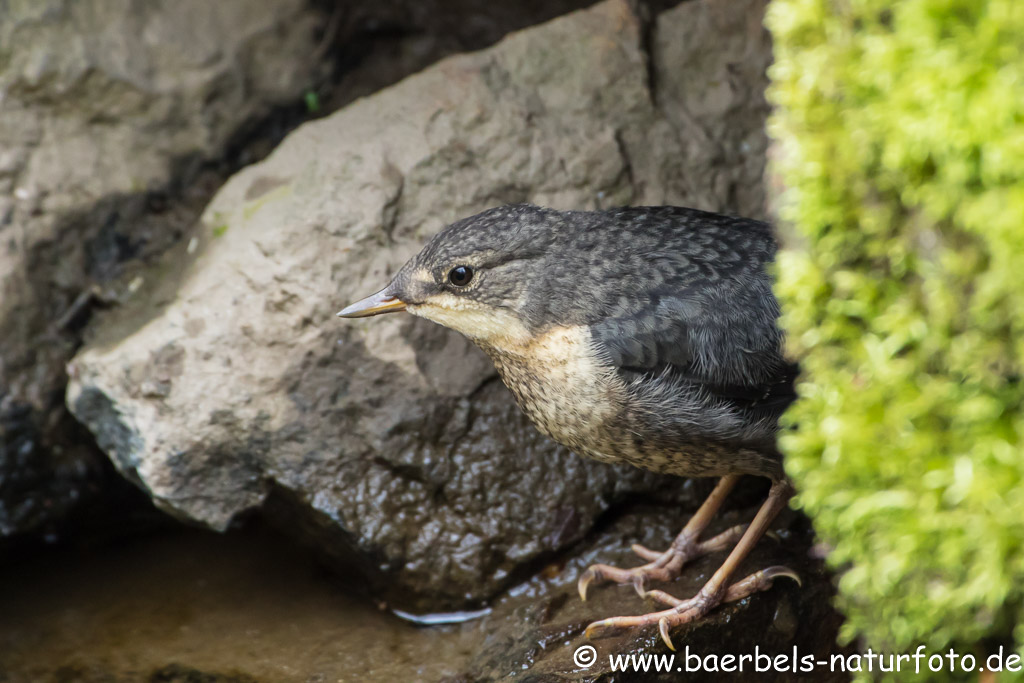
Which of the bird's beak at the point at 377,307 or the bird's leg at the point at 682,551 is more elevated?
the bird's beak at the point at 377,307

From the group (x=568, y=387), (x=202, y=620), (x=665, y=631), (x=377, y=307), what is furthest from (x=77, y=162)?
(x=665, y=631)

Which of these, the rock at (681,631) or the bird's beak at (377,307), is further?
the bird's beak at (377,307)

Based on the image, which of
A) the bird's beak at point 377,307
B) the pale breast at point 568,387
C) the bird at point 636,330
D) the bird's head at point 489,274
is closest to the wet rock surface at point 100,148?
the bird's beak at point 377,307

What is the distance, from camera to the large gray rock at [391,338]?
4203mm

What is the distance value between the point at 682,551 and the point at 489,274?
1.51 m

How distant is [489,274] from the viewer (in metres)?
3.52

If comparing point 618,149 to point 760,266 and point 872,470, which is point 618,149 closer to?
point 760,266

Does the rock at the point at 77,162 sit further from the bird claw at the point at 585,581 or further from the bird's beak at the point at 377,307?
the bird claw at the point at 585,581

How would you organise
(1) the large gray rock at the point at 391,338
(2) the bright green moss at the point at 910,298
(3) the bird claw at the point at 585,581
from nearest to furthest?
(2) the bright green moss at the point at 910,298
(3) the bird claw at the point at 585,581
(1) the large gray rock at the point at 391,338

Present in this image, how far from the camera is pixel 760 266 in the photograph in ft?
11.4

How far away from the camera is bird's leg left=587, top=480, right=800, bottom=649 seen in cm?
362

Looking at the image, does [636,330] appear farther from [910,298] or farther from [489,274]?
[910,298]
